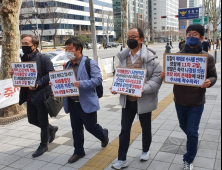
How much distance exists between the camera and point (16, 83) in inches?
158

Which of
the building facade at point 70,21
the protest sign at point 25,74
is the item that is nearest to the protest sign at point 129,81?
the protest sign at point 25,74

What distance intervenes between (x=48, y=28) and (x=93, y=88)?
206 ft

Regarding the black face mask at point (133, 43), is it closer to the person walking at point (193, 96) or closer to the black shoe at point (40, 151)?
the person walking at point (193, 96)

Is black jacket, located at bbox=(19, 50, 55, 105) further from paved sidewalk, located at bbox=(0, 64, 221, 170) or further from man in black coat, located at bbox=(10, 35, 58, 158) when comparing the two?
paved sidewalk, located at bbox=(0, 64, 221, 170)

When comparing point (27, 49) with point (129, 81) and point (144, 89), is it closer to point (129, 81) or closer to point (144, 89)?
point (129, 81)

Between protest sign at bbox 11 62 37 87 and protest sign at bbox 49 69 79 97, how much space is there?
37cm

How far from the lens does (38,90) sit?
12.3 feet

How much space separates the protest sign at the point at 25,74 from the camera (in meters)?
3.74

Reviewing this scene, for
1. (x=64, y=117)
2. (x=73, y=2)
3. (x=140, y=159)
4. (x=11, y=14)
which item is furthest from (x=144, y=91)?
(x=73, y=2)

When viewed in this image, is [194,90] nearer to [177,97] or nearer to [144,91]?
[177,97]

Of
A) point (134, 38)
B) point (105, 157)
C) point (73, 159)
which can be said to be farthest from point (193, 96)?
point (73, 159)

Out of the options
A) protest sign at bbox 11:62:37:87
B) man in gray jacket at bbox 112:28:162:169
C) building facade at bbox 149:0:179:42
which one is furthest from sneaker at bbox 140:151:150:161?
building facade at bbox 149:0:179:42

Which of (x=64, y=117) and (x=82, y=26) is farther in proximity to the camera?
(x=82, y=26)

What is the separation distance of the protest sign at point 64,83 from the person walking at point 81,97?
3.7 inches
